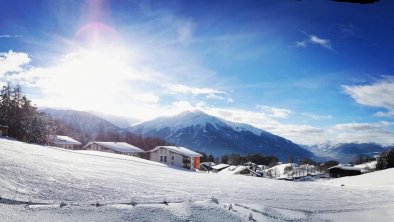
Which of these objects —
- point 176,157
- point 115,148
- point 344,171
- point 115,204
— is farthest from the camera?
point 344,171

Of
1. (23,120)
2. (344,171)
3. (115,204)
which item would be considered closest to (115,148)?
(23,120)

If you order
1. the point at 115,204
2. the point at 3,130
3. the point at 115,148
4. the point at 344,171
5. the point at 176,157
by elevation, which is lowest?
the point at 344,171

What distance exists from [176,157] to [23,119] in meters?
36.4

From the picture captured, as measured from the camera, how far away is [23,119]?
73.0 m

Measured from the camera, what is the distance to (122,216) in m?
11.1

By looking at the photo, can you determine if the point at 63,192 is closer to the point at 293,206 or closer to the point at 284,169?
the point at 293,206

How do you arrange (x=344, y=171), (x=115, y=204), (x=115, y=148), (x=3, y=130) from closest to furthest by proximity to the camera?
(x=115, y=204) → (x=3, y=130) → (x=115, y=148) → (x=344, y=171)

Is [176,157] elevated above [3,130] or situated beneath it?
situated beneath

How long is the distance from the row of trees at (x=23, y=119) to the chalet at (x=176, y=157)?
27052mm

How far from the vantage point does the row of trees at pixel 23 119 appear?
71.3 m

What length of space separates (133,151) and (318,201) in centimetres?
7519

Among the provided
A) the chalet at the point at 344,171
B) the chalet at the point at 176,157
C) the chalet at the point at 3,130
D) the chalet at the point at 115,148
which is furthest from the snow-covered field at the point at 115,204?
the chalet at the point at 344,171

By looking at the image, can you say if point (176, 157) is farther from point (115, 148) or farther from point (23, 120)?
point (23, 120)

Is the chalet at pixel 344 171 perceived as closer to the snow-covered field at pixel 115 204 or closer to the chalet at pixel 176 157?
the chalet at pixel 176 157
